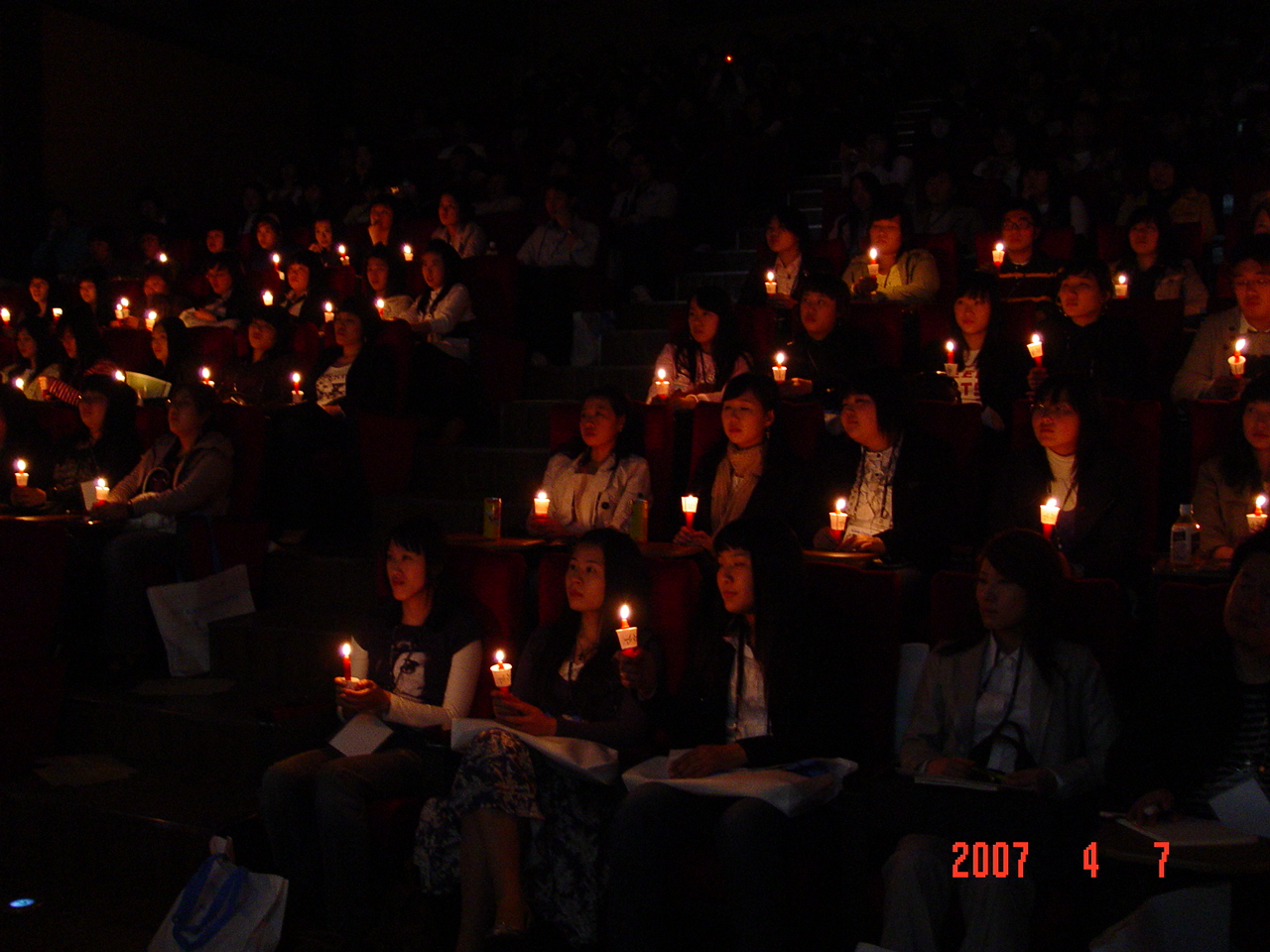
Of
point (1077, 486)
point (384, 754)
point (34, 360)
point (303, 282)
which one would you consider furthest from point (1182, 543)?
point (34, 360)

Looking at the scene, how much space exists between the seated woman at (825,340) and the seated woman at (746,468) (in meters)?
0.68

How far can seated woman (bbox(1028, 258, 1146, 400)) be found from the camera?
366cm

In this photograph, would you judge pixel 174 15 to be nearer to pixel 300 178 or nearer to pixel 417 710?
pixel 300 178

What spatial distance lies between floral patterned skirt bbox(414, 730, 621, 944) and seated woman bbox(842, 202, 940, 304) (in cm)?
262

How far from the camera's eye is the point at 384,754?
2646mm

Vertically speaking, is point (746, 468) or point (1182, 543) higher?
point (746, 468)

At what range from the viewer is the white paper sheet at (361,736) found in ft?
8.77

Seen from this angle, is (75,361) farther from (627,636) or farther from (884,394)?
(627,636)

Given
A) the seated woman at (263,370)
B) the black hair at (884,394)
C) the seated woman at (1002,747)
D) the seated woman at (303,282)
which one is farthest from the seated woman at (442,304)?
the seated woman at (1002,747)

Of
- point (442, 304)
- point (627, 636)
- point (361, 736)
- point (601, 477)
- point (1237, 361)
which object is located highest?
point (442, 304)

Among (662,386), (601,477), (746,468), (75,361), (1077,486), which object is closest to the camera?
(1077,486)

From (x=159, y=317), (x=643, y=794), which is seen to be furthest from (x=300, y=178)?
(x=643, y=794)

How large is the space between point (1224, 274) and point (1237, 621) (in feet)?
8.05

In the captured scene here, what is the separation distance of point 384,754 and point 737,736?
798 millimetres
